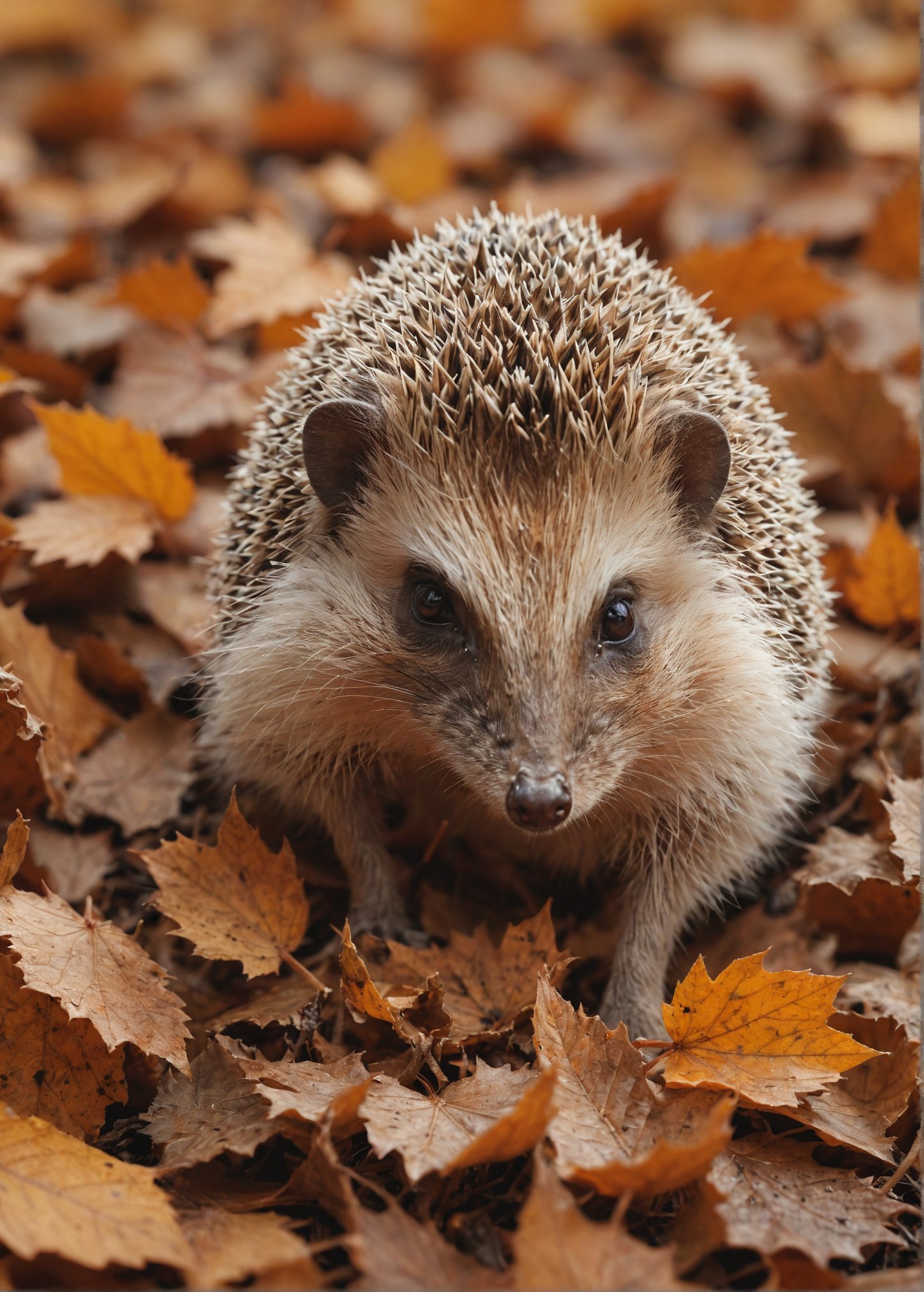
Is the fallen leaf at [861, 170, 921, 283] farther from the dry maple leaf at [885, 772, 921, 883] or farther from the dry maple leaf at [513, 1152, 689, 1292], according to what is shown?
the dry maple leaf at [513, 1152, 689, 1292]

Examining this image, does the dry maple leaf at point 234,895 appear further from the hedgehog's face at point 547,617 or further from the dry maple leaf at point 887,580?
the dry maple leaf at point 887,580

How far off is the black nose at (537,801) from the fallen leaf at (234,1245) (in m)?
0.56

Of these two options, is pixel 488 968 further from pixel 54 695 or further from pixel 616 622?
pixel 54 695

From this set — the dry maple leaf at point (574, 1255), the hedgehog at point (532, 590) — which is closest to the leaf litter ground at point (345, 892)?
the dry maple leaf at point (574, 1255)

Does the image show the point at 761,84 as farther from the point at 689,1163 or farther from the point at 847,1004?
the point at 689,1163

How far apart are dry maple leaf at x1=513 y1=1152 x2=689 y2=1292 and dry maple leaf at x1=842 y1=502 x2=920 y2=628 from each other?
1423 millimetres

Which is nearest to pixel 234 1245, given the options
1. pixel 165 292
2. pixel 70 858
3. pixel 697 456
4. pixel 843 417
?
pixel 70 858

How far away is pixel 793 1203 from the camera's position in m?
1.55

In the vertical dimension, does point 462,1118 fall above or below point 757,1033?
below

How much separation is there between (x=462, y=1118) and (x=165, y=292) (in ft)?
6.87

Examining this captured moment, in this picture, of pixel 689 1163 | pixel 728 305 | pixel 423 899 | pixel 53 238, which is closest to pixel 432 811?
pixel 423 899

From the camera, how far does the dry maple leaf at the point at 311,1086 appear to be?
150 centimetres

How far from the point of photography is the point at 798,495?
223 centimetres

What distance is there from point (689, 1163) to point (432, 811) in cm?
93
